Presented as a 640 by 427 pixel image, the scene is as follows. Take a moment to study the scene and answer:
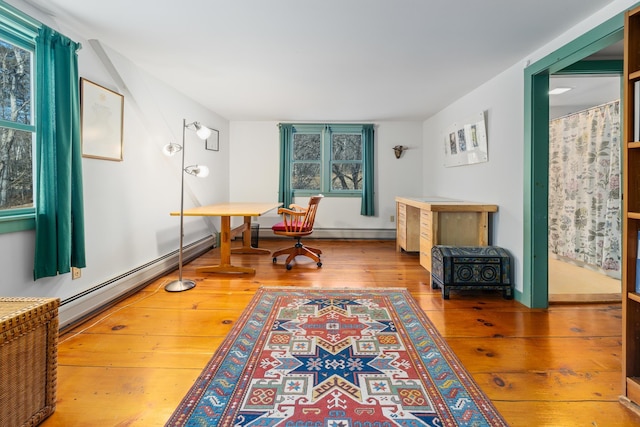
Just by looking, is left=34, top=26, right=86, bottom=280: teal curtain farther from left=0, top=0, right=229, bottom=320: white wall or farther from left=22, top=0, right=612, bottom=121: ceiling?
left=22, top=0, right=612, bottom=121: ceiling

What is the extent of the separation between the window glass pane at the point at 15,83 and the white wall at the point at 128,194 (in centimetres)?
27

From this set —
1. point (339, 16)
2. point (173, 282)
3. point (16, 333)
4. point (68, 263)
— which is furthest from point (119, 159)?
point (339, 16)

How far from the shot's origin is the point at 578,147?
13.2ft

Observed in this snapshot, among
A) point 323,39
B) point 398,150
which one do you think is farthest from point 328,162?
point 323,39

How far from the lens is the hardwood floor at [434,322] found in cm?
151

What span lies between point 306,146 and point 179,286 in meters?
3.60

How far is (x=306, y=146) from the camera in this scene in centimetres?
609

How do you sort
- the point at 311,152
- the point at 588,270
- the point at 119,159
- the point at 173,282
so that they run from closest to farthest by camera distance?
the point at 119,159 < the point at 173,282 < the point at 588,270 < the point at 311,152

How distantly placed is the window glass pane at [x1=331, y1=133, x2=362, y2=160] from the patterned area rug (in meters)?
3.87

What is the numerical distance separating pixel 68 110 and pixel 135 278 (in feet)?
5.26

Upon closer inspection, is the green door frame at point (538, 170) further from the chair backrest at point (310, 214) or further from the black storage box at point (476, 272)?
the chair backrest at point (310, 214)

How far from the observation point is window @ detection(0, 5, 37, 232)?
6.48 feet

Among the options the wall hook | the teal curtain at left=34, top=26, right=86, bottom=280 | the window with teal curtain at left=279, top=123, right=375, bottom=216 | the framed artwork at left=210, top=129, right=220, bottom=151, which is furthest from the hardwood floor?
the wall hook

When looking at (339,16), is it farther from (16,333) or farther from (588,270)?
(588,270)
